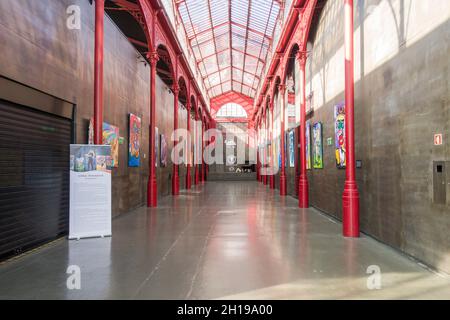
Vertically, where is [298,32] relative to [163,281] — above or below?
above

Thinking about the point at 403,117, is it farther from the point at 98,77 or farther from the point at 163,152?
the point at 163,152

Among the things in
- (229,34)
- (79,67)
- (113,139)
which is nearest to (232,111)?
(229,34)

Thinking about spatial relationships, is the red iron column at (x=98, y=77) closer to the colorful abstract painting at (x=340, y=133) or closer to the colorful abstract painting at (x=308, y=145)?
the colorful abstract painting at (x=340, y=133)

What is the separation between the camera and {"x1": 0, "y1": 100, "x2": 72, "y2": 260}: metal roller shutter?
5.19 m

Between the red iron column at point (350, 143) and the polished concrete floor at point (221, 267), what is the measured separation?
0.35 metres

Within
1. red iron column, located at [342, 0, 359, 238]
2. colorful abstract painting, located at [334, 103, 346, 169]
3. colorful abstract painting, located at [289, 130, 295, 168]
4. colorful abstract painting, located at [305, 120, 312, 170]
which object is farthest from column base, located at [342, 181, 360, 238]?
colorful abstract painting, located at [289, 130, 295, 168]

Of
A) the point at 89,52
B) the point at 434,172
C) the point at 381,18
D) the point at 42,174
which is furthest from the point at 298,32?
the point at 42,174

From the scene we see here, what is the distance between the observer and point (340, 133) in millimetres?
8422

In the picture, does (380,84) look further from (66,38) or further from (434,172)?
(66,38)

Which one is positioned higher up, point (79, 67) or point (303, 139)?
point (79, 67)

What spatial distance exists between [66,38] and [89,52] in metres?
1.02

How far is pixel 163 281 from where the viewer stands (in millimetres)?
4078

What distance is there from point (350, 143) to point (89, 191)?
522cm

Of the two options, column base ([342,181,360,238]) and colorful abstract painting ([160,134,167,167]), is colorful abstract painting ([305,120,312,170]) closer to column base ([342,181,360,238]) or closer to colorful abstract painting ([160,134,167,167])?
column base ([342,181,360,238])
